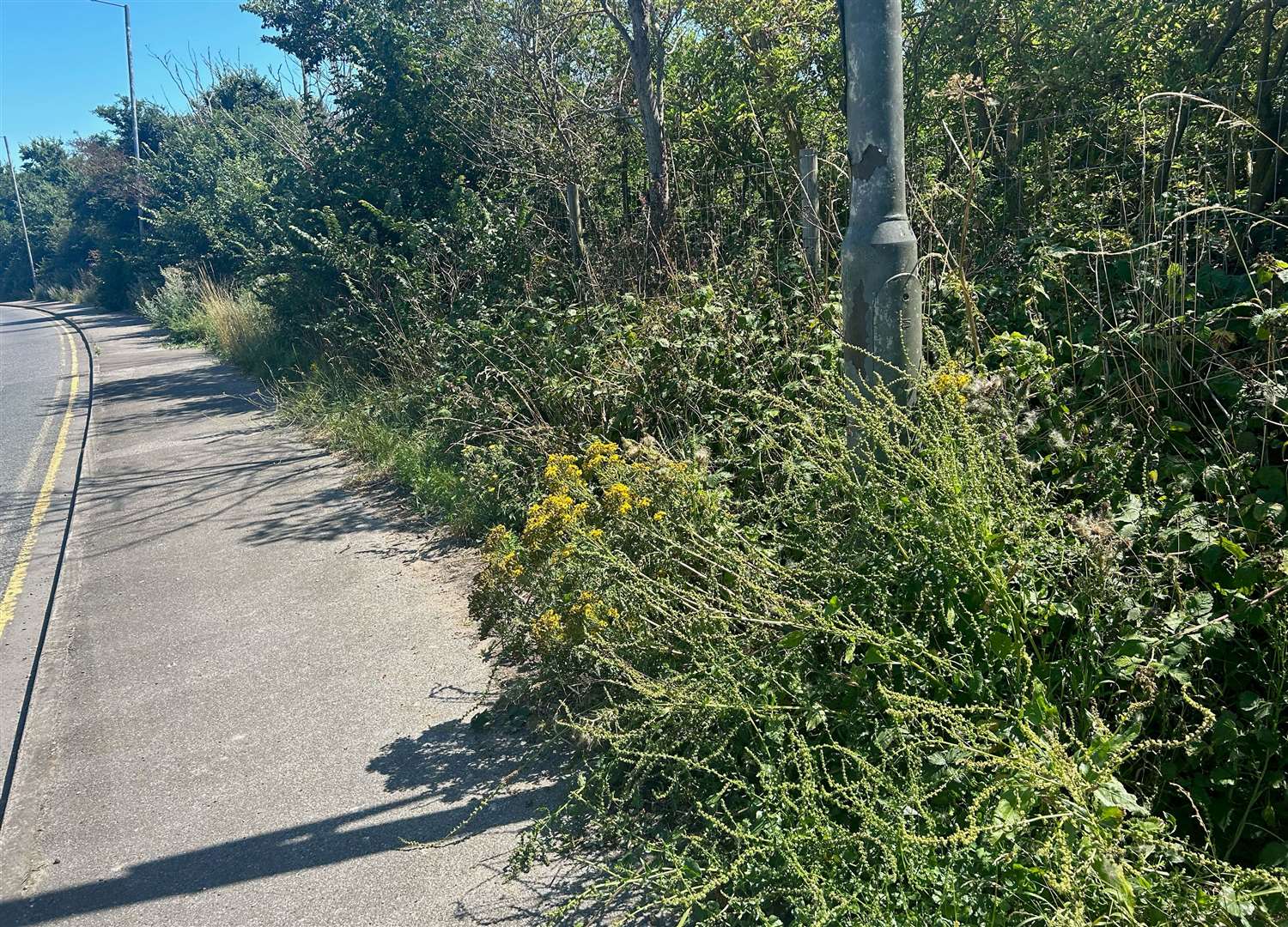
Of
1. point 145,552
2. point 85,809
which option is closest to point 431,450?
point 145,552

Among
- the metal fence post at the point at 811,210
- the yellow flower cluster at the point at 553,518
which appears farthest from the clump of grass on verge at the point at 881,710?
the metal fence post at the point at 811,210

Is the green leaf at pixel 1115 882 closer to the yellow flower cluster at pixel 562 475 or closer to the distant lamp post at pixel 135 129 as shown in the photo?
the yellow flower cluster at pixel 562 475

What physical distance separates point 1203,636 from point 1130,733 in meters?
0.47

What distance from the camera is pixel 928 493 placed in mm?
3316

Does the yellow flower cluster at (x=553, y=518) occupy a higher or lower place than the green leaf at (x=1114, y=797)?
higher

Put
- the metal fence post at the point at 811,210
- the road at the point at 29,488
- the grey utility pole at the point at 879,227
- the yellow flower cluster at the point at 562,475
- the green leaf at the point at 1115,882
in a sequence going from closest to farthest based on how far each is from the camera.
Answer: the green leaf at the point at 1115,882 < the grey utility pole at the point at 879,227 < the yellow flower cluster at the point at 562,475 < the road at the point at 29,488 < the metal fence post at the point at 811,210

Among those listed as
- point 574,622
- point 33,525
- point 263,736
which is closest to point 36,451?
point 33,525

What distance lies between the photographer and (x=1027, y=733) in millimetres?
2408

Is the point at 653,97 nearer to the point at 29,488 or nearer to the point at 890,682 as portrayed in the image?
the point at 890,682

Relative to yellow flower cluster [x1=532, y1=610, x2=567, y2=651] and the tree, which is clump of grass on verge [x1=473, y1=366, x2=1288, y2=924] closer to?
yellow flower cluster [x1=532, y1=610, x2=567, y2=651]

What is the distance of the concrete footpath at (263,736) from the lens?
136 inches

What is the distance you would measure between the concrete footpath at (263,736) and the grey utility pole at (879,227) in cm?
233

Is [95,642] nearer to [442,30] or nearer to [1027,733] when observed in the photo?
[1027,733]

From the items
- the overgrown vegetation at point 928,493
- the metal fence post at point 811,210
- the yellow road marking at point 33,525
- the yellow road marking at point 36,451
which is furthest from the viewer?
the yellow road marking at point 36,451
